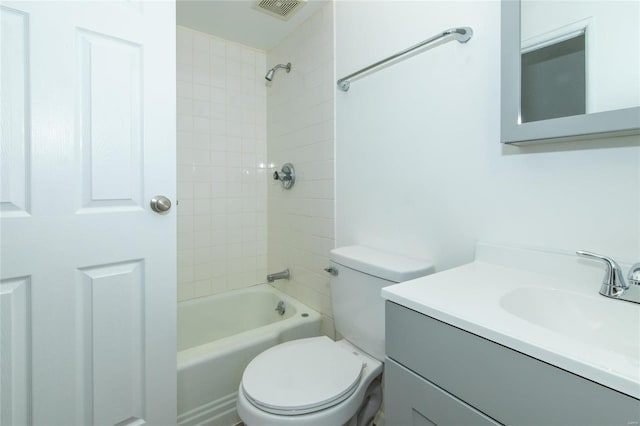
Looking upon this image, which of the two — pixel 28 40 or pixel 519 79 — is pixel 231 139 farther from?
pixel 519 79

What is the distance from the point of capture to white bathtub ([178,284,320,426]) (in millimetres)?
1311

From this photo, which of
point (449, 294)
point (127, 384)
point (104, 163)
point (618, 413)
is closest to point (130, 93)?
point (104, 163)

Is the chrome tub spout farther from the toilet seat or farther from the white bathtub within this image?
the toilet seat

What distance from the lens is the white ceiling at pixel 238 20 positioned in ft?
5.38

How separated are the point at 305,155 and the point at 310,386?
1259 millimetres

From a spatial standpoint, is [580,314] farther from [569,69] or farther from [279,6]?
[279,6]

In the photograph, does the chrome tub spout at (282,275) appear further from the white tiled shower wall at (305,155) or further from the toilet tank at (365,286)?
the toilet tank at (365,286)

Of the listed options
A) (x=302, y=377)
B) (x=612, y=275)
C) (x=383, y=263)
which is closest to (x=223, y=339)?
(x=302, y=377)

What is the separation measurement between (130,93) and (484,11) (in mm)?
1201

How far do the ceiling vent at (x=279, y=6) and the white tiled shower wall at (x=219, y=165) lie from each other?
19.5 inches

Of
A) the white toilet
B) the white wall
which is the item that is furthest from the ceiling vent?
the white toilet

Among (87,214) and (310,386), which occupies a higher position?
(87,214)

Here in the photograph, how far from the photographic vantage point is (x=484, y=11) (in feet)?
3.18

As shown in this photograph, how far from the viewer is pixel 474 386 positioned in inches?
23.0
